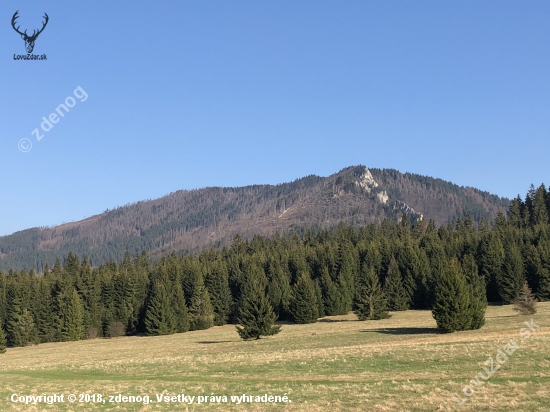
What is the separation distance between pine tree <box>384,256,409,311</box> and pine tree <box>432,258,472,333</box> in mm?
45000

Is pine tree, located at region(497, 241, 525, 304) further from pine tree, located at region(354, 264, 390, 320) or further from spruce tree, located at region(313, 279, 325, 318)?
spruce tree, located at region(313, 279, 325, 318)

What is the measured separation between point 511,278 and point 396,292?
19122 mm

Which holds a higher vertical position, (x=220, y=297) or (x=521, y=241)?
(x=521, y=241)

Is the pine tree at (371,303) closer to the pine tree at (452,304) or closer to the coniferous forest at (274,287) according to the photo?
the coniferous forest at (274,287)

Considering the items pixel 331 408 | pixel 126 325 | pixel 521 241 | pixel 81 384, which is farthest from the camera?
pixel 521 241

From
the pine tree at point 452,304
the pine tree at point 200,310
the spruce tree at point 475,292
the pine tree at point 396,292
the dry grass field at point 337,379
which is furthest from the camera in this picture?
the pine tree at point 396,292

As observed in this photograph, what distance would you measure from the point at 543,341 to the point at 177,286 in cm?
7102

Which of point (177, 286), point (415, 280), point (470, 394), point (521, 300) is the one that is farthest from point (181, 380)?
point (415, 280)

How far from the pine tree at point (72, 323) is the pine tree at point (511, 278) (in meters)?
69.8

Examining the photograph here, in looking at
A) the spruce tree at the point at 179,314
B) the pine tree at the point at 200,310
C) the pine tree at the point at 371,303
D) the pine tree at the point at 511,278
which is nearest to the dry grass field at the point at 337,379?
the pine tree at the point at 371,303

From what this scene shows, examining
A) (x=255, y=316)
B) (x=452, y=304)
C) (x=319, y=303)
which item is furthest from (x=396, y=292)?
(x=452, y=304)

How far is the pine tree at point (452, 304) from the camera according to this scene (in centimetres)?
5294

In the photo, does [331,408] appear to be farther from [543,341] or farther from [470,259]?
[470,259]

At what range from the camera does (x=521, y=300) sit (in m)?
63.5
